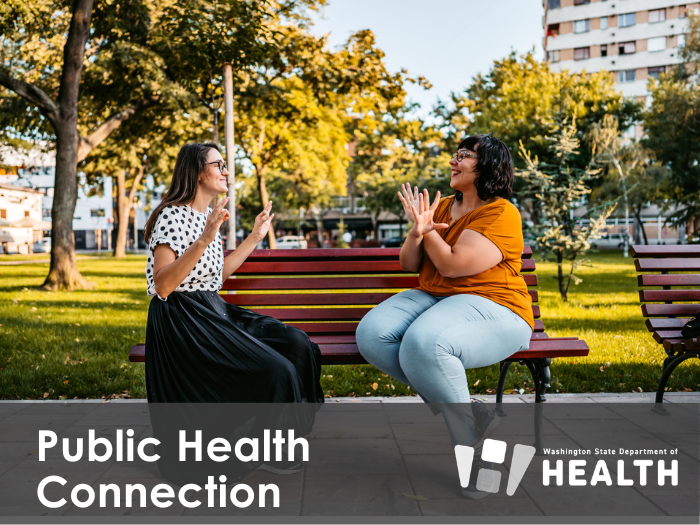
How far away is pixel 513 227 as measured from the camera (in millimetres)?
3406

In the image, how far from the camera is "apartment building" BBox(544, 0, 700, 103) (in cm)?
6131

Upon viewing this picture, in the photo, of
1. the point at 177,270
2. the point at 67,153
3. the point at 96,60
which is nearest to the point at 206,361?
the point at 177,270

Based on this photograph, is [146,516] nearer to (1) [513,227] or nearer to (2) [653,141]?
(1) [513,227]

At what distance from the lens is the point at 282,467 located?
3277 millimetres

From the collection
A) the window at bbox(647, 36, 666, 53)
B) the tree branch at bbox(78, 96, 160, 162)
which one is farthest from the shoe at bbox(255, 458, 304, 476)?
the window at bbox(647, 36, 666, 53)

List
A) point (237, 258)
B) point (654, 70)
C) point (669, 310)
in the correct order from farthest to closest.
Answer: point (654, 70) → point (669, 310) → point (237, 258)

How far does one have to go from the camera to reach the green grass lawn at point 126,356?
5.15 m

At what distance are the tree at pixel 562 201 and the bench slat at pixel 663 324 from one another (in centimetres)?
593

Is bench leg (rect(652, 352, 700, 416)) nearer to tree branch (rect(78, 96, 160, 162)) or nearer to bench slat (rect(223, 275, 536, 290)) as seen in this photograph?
bench slat (rect(223, 275, 536, 290))

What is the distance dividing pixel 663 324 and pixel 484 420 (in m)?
2.11

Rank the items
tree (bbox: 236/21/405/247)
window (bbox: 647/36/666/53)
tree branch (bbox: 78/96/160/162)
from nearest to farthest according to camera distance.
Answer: tree branch (bbox: 78/96/160/162) → tree (bbox: 236/21/405/247) → window (bbox: 647/36/666/53)

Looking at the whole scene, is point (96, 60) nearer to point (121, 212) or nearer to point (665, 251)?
point (665, 251)

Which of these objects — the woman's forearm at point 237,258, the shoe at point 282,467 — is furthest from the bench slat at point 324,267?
the shoe at point 282,467

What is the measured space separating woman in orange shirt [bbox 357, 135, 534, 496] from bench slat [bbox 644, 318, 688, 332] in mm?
1507
